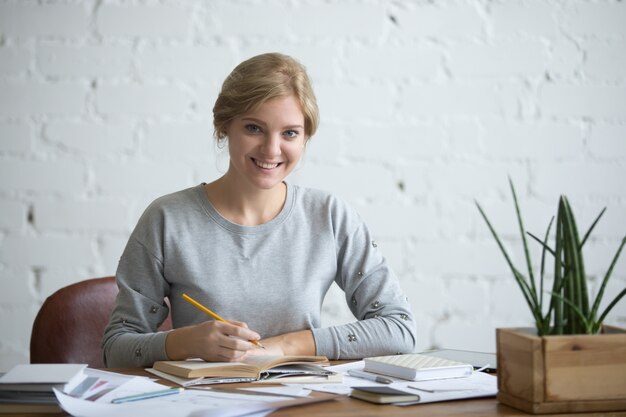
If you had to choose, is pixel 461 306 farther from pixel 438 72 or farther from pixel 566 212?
pixel 566 212

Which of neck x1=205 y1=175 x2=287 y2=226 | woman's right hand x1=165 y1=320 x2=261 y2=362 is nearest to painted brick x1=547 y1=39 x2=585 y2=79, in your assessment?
neck x1=205 y1=175 x2=287 y2=226

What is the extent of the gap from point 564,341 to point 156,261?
0.92 m

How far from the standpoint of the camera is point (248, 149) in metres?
1.68

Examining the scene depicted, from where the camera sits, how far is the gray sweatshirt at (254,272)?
1.64 meters

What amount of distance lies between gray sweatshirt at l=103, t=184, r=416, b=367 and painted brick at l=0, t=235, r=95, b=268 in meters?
0.50

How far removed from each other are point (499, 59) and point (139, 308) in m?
1.29

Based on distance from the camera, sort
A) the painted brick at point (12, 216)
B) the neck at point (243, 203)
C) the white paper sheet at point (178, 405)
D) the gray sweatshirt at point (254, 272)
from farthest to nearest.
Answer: the painted brick at point (12, 216)
the neck at point (243, 203)
the gray sweatshirt at point (254, 272)
the white paper sheet at point (178, 405)

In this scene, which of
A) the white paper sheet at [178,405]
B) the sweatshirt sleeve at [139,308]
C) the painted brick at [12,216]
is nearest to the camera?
the white paper sheet at [178,405]

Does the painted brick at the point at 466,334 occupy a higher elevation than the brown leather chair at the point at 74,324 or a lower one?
lower

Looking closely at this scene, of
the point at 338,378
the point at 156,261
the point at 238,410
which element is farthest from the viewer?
the point at 156,261

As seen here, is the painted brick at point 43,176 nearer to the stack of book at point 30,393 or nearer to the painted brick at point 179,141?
the painted brick at point 179,141

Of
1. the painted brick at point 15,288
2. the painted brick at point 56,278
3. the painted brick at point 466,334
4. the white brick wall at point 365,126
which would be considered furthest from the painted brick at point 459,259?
the painted brick at point 15,288

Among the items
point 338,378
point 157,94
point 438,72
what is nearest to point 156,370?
point 338,378

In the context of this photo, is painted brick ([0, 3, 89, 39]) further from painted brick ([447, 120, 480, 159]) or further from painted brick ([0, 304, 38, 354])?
painted brick ([447, 120, 480, 159])
